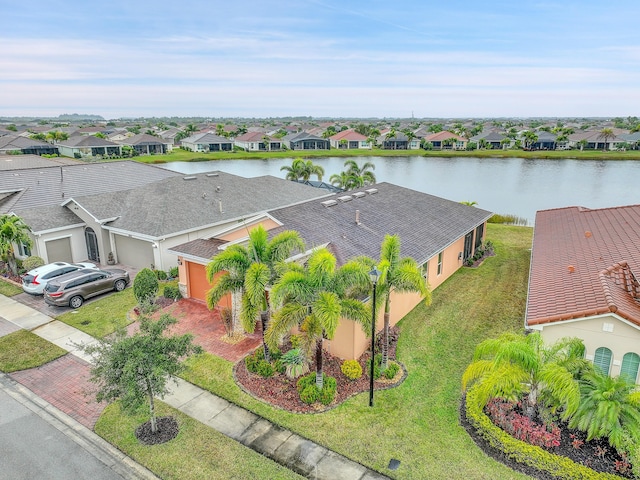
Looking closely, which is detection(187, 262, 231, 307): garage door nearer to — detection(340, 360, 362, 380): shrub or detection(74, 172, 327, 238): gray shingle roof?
detection(74, 172, 327, 238): gray shingle roof

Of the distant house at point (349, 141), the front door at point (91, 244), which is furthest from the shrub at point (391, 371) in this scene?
the distant house at point (349, 141)

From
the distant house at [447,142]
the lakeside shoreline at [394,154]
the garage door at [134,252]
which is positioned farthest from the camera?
the distant house at [447,142]

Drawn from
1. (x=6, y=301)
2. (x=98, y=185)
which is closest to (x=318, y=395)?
(x=6, y=301)

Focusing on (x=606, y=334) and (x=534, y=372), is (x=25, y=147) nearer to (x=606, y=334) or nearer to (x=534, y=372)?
(x=534, y=372)


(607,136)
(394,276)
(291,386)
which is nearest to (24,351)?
(291,386)

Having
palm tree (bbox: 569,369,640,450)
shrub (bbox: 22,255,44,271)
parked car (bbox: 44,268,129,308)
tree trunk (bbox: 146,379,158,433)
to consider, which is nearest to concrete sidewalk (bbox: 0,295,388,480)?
tree trunk (bbox: 146,379,158,433)

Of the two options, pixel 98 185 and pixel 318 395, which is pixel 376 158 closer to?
pixel 98 185

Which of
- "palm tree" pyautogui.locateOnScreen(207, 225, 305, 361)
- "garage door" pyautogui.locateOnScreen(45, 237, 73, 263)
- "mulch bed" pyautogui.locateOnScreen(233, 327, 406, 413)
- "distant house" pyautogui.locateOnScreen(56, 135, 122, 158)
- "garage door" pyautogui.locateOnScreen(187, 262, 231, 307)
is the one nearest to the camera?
"mulch bed" pyautogui.locateOnScreen(233, 327, 406, 413)

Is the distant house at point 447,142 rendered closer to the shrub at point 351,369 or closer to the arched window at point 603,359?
the arched window at point 603,359

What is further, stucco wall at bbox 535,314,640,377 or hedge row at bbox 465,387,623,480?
stucco wall at bbox 535,314,640,377
